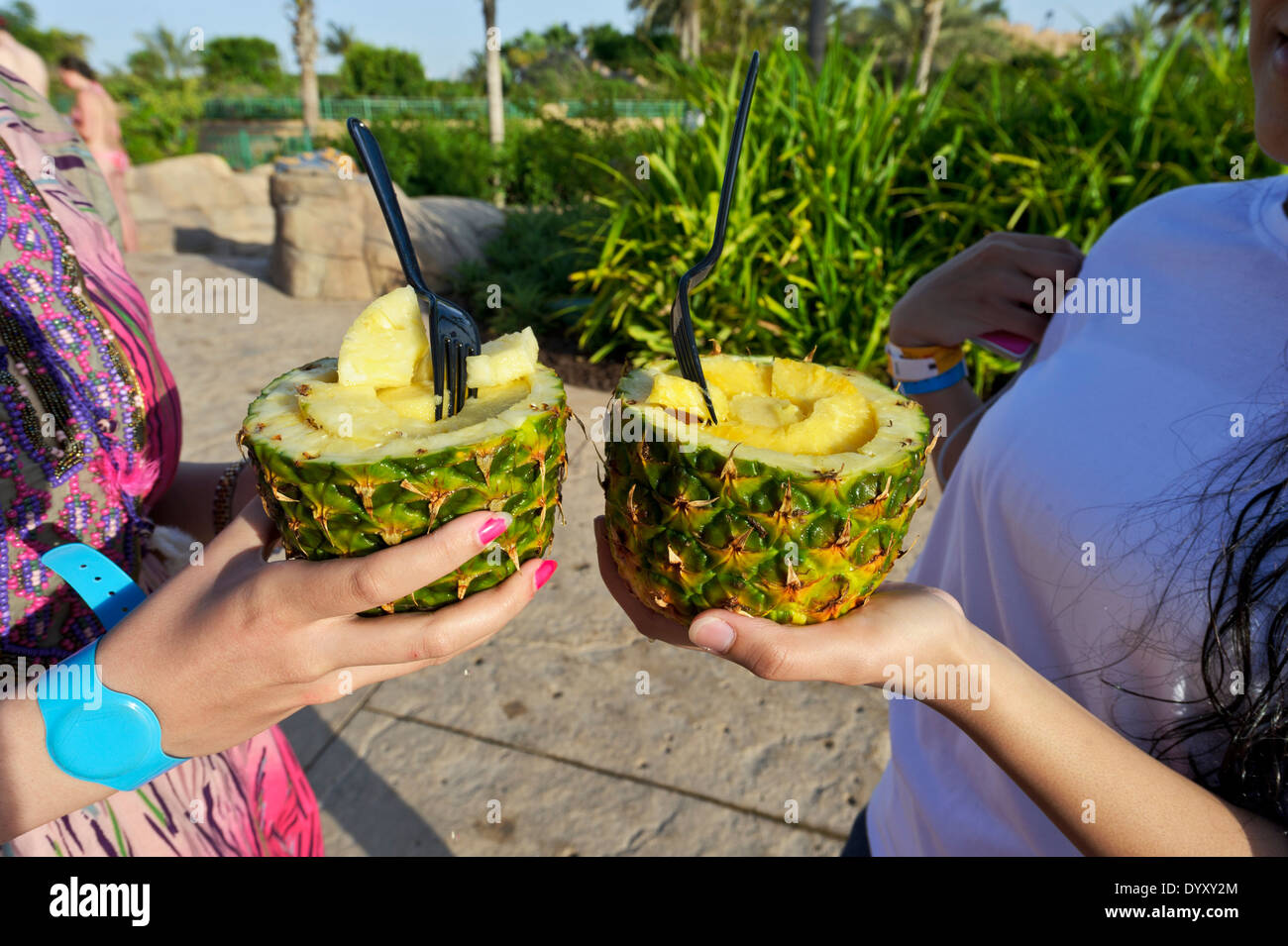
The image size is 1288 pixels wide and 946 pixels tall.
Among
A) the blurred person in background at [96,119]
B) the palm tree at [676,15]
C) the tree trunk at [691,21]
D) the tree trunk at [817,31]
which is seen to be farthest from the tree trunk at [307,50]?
the tree trunk at [691,21]

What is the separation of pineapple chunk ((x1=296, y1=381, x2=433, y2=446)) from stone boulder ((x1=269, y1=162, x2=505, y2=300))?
8436mm

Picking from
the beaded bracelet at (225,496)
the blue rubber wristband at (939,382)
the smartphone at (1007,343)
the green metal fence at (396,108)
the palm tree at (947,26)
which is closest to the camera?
the beaded bracelet at (225,496)

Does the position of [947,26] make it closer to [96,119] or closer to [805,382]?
[96,119]

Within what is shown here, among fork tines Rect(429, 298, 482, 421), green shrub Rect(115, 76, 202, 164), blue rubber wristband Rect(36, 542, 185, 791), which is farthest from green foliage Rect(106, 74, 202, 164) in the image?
blue rubber wristband Rect(36, 542, 185, 791)

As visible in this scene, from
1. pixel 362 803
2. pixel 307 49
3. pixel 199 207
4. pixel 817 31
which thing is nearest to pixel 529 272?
pixel 362 803

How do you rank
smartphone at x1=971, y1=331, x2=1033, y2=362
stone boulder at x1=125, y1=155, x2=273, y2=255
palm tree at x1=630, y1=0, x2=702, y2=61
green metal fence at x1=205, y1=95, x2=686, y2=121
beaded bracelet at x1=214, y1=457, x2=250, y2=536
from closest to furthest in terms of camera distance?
beaded bracelet at x1=214, y1=457, x2=250, y2=536
smartphone at x1=971, y1=331, x2=1033, y2=362
green metal fence at x1=205, y1=95, x2=686, y2=121
stone boulder at x1=125, y1=155, x2=273, y2=255
palm tree at x1=630, y1=0, x2=702, y2=61

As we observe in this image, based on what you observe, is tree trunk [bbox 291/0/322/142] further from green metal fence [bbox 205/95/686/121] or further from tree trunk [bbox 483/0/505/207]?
tree trunk [bbox 483/0/505/207]

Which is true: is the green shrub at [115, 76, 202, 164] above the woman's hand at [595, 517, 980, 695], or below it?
above

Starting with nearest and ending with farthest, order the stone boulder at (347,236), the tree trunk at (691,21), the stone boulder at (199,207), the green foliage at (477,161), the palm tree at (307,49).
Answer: the stone boulder at (347,236) → the green foliage at (477,161) → the stone boulder at (199,207) → the palm tree at (307,49) → the tree trunk at (691,21)

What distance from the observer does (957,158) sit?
6.37 metres

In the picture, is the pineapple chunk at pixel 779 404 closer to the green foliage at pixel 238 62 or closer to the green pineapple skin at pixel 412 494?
the green pineapple skin at pixel 412 494

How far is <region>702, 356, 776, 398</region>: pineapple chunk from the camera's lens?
1.66 metres

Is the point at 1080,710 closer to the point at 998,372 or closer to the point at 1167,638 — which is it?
the point at 1167,638

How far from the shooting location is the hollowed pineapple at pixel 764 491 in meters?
1.37
